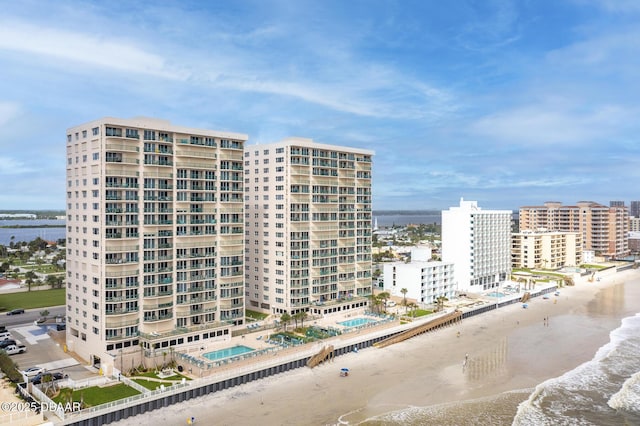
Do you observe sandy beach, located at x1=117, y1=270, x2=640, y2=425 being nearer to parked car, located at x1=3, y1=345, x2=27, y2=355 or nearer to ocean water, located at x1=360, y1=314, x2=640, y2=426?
ocean water, located at x1=360, y1=314, x2=640, y2=426

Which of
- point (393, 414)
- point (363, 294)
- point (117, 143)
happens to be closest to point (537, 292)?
point (363, 294)

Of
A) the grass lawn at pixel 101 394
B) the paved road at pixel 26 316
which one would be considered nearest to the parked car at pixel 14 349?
the paved road at pixel 26 316

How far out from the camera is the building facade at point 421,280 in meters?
107

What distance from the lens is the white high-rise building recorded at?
410 feet

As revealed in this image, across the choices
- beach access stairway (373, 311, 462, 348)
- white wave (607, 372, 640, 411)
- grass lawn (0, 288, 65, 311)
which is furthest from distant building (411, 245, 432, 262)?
grass lawn (0, 288, 65, 311)

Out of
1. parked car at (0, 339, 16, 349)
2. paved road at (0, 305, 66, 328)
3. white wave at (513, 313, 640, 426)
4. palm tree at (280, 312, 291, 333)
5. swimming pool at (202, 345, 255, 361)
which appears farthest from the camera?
paved road at (0, 305, 66, 328)

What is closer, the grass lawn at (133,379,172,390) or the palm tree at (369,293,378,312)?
the grass lawn at (133,379,172,390)

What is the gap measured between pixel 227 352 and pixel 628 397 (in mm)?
49974

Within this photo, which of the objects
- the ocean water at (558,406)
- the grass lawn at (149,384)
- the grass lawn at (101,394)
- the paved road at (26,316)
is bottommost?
the ocean water at (558,406)

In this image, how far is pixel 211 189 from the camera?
75.2 m

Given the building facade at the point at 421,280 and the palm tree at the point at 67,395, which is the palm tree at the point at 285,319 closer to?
the palm tree at the point at 67,395

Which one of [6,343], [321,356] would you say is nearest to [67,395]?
[6,343]

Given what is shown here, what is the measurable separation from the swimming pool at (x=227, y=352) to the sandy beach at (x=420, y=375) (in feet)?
21.5

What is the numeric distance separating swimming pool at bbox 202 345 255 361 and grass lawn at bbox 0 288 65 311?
171ft
